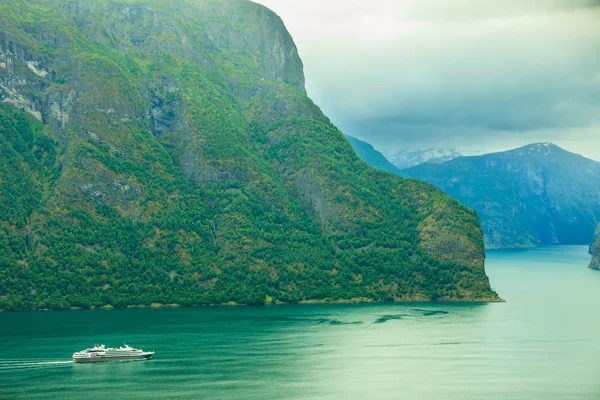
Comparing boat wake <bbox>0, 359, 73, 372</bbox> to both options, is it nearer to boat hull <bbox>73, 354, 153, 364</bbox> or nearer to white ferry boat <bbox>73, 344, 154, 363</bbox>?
boat hull <bbox>73, 354, 153, 364</bbox>

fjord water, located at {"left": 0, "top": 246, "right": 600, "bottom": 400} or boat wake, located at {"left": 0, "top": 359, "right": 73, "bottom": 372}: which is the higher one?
boat wake, located at {"left": 0, "top": 359, "right": 73, "bottom": 372}

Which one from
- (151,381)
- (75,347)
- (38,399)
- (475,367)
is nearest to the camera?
(38,399)

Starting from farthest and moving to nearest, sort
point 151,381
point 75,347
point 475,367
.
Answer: point 75,347 < point 475,367 < point 151,381

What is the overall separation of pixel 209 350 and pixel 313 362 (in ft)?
87.6

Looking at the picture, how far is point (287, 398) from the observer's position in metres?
144

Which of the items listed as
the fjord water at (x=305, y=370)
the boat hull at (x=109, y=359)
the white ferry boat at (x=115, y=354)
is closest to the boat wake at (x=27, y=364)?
the fjord water at (x=305, y=370)

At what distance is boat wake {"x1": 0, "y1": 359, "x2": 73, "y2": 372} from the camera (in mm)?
161875

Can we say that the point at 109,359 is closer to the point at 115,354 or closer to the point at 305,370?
the point at 115,354

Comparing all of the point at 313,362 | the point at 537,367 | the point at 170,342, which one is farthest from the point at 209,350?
the point at 537,367

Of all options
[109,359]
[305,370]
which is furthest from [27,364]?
[305,370]

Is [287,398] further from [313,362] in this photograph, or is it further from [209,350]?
[209,350]

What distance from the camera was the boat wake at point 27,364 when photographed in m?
162

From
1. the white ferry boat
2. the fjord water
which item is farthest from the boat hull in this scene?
the fjord water

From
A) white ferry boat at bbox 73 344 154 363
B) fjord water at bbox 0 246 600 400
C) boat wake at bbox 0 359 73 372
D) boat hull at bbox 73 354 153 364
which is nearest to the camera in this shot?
fjord water at bbox 0 246 600 400
